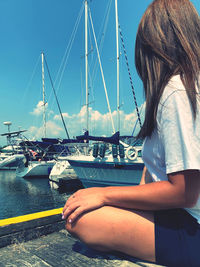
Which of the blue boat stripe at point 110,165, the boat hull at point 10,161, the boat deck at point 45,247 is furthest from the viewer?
the boat hull at point 10,161

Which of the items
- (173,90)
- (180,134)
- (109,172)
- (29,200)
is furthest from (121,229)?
(29,200)

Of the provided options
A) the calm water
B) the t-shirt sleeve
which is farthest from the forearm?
the calm water

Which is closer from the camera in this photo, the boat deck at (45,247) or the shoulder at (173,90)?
the shoulder at (173,90)

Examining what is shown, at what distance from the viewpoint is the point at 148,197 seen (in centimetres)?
99

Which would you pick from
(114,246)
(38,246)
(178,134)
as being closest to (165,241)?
(114,246)

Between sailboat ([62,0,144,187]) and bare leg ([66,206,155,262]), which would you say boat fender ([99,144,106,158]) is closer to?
sailboat ([62,0,144,187])

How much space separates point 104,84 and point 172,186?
17419 millimetres

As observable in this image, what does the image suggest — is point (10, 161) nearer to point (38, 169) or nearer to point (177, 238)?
point (38, 169)

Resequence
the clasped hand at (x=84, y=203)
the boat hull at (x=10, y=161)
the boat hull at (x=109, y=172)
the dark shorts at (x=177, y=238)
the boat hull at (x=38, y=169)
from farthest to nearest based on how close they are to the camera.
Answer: the boat hull at (x=10, y=161)
the boat hull at (x=38, y=169)
the boat hull at (x=109, y=172)
the clasped hand at (x=84, y=203)
the dark shorts at (x=177, y=238)

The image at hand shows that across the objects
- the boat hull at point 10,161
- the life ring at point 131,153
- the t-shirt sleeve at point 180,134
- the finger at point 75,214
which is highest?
the t-shirt sleeve at point 180,134

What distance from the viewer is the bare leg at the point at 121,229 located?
3.43 feet

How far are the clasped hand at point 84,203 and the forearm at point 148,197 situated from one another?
4 cm

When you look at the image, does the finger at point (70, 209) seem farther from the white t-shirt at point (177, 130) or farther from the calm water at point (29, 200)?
the calm water at point (29, 200)

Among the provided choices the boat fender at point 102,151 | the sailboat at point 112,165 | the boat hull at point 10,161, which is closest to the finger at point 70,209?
the sailboat at point 112,165
